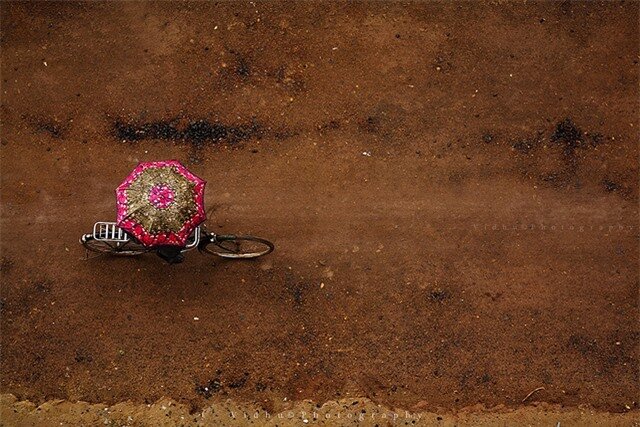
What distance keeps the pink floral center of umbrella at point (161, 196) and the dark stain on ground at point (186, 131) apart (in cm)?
170

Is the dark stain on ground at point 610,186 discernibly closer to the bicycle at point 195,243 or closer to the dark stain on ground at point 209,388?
the bicycle at point 195,243

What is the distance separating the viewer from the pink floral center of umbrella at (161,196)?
6.70 meters

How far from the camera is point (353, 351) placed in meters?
7.99

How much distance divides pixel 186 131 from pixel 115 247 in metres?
1.72

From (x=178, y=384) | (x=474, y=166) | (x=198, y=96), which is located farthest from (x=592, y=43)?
(x=178, y=384)

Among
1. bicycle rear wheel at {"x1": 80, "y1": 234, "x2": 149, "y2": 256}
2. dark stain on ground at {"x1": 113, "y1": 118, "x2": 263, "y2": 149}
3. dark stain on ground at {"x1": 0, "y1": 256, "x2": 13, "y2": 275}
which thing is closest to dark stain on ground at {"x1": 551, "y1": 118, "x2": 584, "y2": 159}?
dark stain on ground at {"x1": 113, "y1": 118, "x2": 263, "y2": 149}

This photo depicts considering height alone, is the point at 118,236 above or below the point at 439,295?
above

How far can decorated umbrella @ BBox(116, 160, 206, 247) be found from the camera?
6715 millimetres

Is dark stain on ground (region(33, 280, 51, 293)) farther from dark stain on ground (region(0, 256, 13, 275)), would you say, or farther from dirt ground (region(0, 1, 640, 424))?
dark stain on ground (region(0, 256, 13, 275))

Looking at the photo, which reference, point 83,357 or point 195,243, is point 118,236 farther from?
point 83,357

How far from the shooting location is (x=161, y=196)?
6.71 metres

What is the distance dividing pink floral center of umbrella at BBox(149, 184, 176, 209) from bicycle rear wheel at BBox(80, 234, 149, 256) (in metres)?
1.21

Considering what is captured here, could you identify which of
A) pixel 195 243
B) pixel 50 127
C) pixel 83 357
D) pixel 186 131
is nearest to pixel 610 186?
pixel 195 243

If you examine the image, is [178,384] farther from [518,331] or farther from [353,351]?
[518,331]
